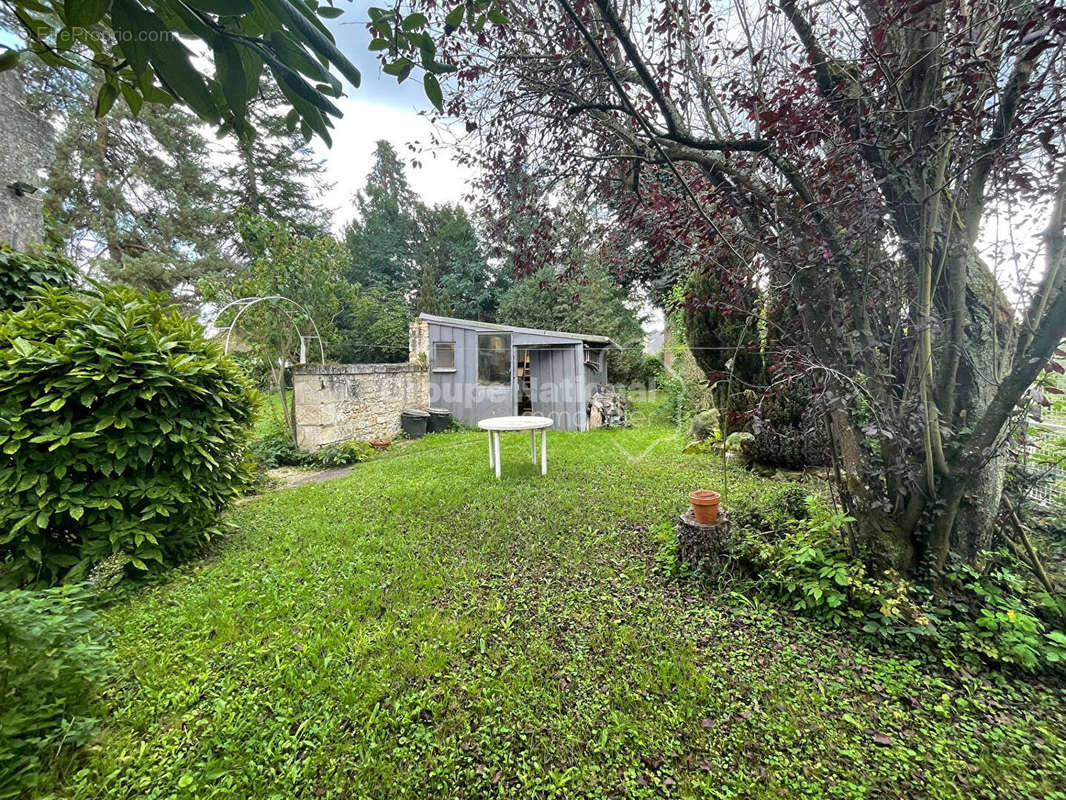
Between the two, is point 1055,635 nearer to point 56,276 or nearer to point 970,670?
point 970,670

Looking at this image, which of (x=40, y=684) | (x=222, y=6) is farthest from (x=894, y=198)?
(x=40, y=684)

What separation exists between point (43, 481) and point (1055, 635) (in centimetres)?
531

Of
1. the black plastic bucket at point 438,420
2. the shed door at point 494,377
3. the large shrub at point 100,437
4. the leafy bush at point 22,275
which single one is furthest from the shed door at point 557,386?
the leafy bush at point 22,275

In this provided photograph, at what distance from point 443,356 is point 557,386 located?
9.88 ft

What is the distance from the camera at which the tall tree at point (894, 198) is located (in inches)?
69.4

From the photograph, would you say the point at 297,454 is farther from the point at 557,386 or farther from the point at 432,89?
the point at 432,89

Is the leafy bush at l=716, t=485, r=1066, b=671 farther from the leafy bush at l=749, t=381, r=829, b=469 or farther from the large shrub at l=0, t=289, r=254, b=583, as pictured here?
the large shrub at l=0, t=289, r=254, b=583

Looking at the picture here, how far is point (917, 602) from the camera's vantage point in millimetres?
2070

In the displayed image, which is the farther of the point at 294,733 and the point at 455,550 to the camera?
the point at 455,550

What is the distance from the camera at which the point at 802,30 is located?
6.95ft

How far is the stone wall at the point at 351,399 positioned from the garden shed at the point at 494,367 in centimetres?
67

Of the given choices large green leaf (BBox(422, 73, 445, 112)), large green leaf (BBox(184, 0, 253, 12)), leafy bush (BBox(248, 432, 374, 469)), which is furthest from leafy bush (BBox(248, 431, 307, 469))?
large green leaf (BBox(184, 0, 253, 12))

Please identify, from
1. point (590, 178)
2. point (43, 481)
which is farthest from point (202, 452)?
point (590, 178)

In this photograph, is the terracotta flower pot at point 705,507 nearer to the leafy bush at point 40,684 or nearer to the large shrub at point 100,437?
the leafy bush at point 40,684
